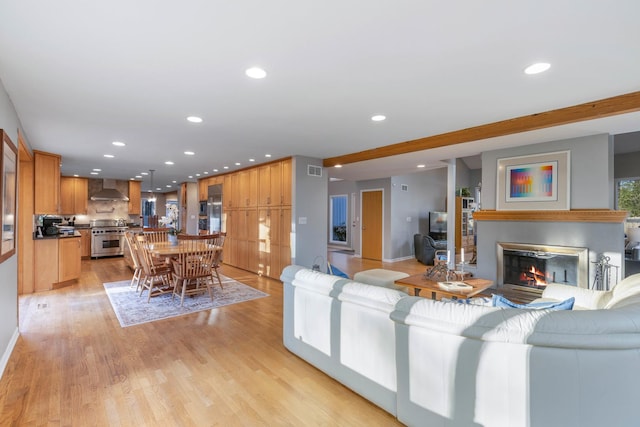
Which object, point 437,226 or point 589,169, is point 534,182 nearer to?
point 589,169

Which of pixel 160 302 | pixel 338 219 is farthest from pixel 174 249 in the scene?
pixel 338 219

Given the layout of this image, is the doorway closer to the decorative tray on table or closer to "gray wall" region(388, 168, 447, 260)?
"gray wall" region(388, 168, 447, 260)

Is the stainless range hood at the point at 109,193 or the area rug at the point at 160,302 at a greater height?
the stainless range hood at the point at 109,193

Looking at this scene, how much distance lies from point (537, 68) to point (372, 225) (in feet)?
23.1

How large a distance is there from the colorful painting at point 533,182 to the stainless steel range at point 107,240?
918cm

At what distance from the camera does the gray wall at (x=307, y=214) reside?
5582mm

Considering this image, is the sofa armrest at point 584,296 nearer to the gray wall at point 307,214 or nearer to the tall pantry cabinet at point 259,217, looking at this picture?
the gray wall at point 307,214

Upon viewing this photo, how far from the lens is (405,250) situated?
9.13 m

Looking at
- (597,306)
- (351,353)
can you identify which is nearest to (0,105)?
(351,353)

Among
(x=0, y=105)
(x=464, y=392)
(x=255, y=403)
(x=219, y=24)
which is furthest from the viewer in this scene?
(x=0, y=105)

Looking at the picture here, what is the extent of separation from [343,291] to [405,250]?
7301 mm

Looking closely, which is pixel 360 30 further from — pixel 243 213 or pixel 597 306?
pixel 243 213

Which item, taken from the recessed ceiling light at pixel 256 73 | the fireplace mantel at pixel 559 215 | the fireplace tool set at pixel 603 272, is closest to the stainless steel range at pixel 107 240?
the recessed ceiling light at pixel 256 73

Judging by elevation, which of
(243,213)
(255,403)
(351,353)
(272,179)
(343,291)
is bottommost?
(255,403)
